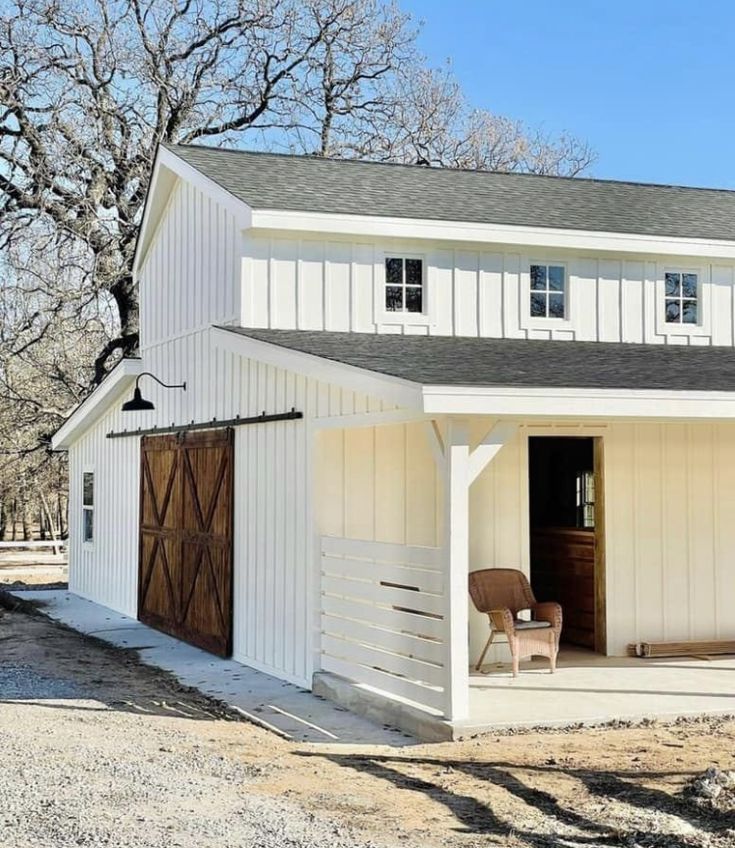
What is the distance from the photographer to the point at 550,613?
9.82 meters

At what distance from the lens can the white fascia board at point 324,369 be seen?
7.65 meters

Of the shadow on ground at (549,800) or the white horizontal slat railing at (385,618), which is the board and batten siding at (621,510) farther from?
the shadow on ground at (549,800)

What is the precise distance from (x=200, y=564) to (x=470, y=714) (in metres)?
5.10

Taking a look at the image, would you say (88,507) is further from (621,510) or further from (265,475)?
(621,510)

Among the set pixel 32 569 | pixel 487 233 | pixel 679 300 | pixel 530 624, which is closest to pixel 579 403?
pixel 530 624

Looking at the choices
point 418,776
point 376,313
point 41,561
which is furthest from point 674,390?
point 41,561

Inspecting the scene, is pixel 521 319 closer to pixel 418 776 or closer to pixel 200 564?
pixel 200 564

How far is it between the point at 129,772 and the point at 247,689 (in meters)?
3.09

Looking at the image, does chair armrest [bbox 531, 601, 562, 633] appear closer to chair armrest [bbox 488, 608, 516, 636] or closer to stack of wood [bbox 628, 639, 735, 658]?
chair armrest [bbox 488, 608, 516, 636]

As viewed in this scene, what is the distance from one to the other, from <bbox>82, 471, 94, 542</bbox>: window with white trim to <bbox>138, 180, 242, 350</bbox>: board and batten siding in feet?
10.9

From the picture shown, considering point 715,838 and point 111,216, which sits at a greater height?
point 111,216

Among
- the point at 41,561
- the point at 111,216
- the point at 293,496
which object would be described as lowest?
the point at 41,561

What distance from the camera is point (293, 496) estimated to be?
10.3 meters

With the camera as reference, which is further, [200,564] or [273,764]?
[200,564]
